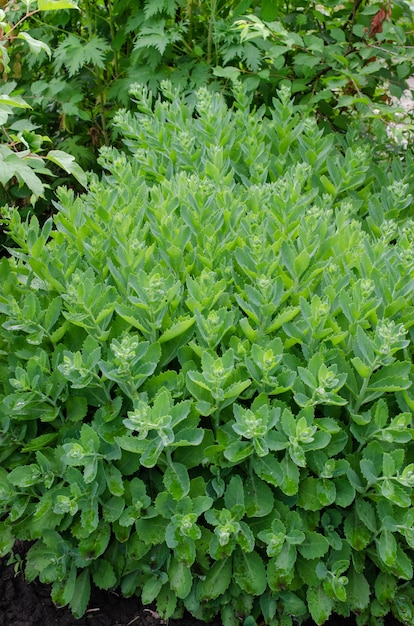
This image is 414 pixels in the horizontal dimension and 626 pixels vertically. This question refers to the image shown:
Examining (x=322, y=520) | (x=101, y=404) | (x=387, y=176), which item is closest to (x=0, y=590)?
(x=101, y=404)

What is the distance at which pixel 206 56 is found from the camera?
11.9 feet

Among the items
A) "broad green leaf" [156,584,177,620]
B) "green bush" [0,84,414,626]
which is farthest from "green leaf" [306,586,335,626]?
"broad green leaf" [156,584,177,620]

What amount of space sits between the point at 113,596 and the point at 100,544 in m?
0.26

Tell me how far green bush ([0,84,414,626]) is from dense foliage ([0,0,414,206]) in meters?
1.13

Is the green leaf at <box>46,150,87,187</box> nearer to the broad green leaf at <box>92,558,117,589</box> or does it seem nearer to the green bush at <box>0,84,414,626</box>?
the green bush at <box>0,84,414,626</box>

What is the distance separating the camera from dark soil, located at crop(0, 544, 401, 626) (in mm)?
1817

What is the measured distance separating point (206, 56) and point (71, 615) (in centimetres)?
285

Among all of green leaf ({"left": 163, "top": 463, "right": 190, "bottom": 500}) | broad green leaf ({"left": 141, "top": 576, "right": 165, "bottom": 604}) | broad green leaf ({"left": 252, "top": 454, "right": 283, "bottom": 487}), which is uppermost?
broad green leaf ({"left": 252, "top": 454, "right": 283, "bottom": 487})

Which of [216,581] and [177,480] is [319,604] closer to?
[216,581]

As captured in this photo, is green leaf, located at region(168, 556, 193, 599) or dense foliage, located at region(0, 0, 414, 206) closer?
green leaf, located at region(168, 556, 193, 599)

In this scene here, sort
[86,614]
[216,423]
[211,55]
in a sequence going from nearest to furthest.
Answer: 1. [216,423]
2. [86,614]
3. [211,55]

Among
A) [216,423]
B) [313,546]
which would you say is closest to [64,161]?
[216,423]

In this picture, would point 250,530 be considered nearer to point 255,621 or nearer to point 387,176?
point 255,621

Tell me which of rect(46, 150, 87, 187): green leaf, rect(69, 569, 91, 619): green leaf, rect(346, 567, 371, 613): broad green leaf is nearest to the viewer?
rect(346, 567, 371, 613): broad green leaf
